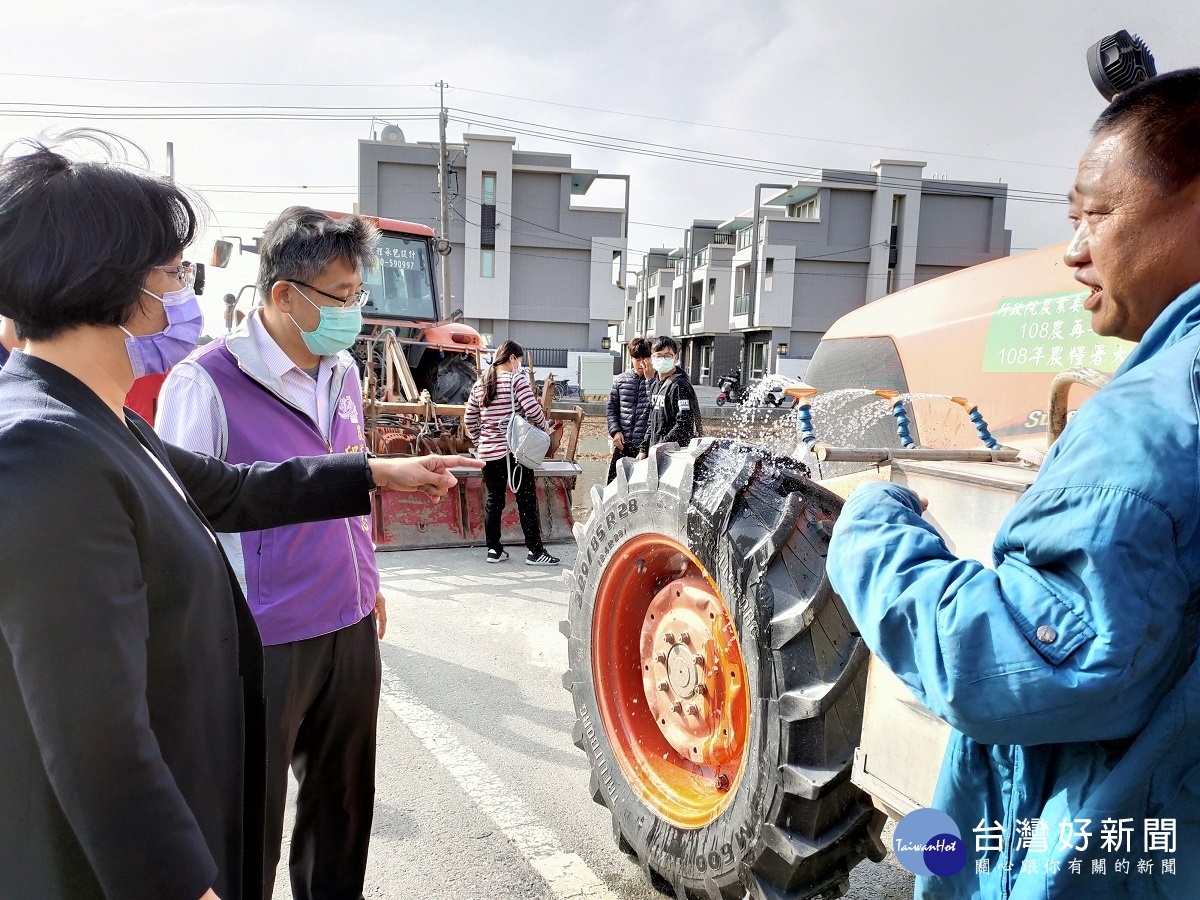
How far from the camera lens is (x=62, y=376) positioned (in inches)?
44.0

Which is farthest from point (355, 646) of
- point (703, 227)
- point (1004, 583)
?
point (703, 227)

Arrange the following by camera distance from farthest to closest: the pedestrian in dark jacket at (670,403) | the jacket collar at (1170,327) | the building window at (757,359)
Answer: the building window at (757,359), the pedestrian in dark jacket at (670,403), the jacket collar at (1170,327)

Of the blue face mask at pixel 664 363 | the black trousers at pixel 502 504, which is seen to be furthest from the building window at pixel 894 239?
the black trousers at pixel 502 504

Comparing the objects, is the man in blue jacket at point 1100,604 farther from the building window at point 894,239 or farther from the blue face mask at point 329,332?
the building window at point 894,239

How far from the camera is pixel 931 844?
1185 mm

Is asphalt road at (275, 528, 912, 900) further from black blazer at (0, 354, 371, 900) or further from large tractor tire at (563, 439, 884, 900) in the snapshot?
black blazer at (0, 354, 371, 900)

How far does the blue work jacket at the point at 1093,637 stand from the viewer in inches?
35.4

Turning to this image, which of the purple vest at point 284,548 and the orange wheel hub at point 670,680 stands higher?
the purple vest at point 284,548

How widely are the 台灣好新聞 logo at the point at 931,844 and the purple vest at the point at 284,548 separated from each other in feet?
4.79

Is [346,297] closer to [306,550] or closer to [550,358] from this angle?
[306,550]

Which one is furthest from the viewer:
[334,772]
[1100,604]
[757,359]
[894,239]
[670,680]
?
[757,359]

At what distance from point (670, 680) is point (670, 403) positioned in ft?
15.0

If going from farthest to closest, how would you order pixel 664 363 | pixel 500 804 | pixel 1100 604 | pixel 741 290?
pixel 741 290
pixel 664 363
pixel 500 804
pixel 1100 604

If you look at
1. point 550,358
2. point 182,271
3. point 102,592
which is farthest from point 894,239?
point 102,592
